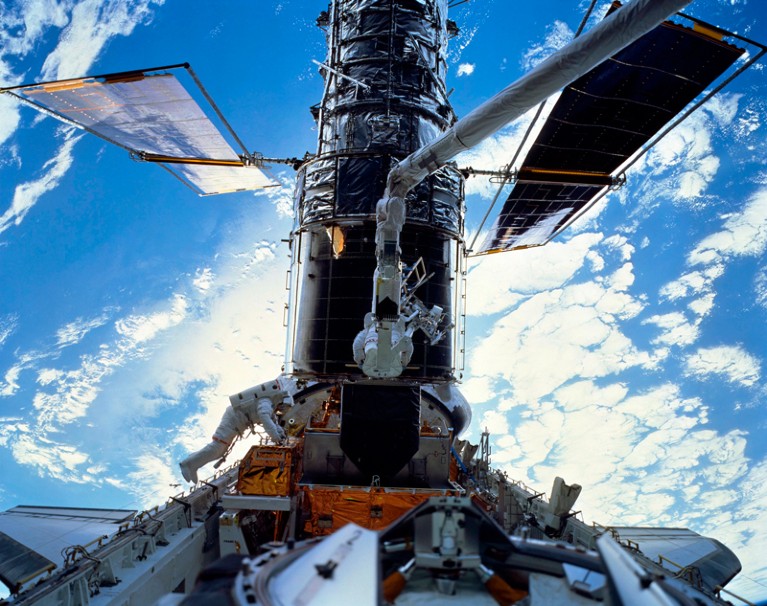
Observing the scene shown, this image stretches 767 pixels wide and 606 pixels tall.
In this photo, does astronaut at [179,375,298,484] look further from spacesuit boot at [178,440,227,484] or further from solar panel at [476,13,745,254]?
solar panel at [476,13,745,254]

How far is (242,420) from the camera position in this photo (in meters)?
10.8

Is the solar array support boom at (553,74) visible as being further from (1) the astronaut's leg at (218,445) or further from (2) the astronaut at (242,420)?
(1) the astronaut's leg at (218,445)

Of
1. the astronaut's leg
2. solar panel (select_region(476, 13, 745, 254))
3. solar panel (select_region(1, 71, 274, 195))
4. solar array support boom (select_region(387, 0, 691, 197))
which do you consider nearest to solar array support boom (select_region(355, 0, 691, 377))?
solar array support boom (select_region(387, 0, 691, 197))

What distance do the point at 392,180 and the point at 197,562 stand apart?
705cm

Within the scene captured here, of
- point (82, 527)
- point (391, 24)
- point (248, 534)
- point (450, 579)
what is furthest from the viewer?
point (391, 24)

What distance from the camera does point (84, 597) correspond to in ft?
16.4

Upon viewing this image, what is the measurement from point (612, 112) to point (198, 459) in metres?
12.1

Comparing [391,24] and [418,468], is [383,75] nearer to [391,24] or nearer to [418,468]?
[391,24]

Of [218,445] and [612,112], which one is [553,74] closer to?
[612,112]

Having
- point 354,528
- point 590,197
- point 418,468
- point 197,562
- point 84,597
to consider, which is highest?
point 590,197

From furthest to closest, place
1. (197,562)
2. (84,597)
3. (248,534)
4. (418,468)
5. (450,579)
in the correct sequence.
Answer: (418,468) < (248,534) < (197,562) < (84,597) < (450,579)

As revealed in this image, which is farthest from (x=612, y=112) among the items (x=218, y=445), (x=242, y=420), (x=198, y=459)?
(x=198, y=459)

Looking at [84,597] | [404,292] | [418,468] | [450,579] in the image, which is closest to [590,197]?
[404,292]

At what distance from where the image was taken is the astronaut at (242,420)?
10.5m
